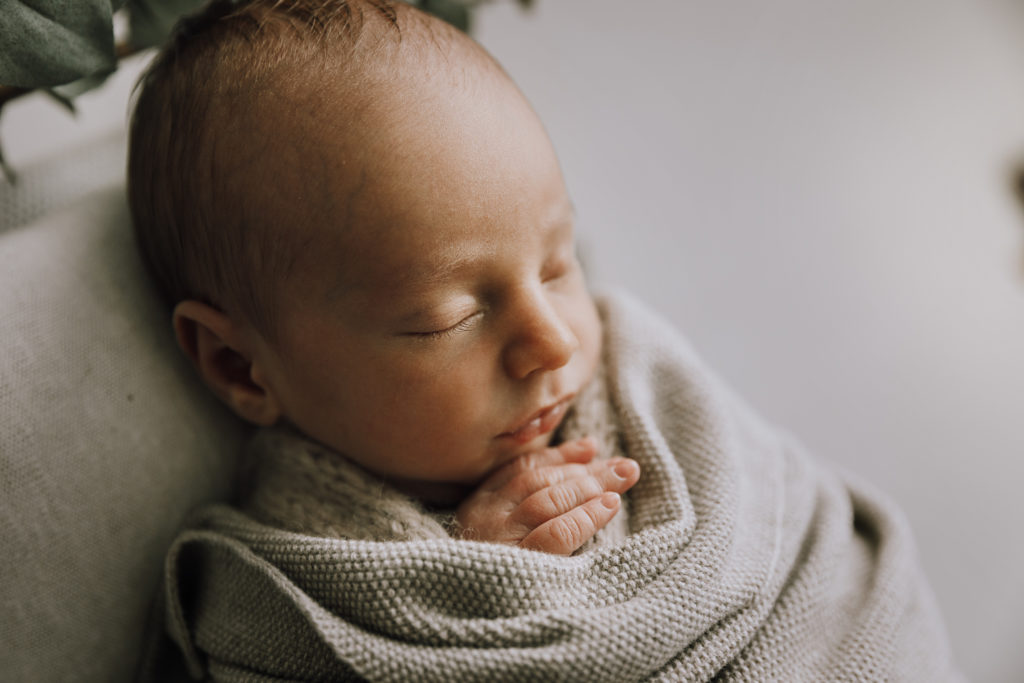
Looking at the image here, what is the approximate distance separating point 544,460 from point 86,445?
43 cm

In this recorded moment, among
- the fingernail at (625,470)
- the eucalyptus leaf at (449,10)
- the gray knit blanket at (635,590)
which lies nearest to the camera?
the gray knit blanket at (635,590)

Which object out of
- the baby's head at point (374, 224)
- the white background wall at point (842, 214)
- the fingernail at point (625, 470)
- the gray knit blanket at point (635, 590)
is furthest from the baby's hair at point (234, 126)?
the white background wall at point (842, 214)

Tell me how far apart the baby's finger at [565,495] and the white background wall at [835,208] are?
1.42 ft

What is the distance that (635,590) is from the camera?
0.61 meters

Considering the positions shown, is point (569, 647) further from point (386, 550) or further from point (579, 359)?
point (579, 359)

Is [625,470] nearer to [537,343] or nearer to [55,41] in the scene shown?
[537,343]

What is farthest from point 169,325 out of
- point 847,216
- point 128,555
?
point 847,216

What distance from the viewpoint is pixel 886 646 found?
67 cm

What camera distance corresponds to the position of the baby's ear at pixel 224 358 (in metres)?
0.71

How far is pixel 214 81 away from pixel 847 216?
86 cm

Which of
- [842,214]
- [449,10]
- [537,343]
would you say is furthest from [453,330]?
[842,214]

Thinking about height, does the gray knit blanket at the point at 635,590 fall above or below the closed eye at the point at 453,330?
below

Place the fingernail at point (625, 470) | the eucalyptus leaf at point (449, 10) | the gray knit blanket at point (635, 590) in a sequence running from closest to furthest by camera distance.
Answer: the gray knit blanket at point (635, 590) → the fingernail at point (625, 470) → the eucalyptus leaf at point (449, 10)

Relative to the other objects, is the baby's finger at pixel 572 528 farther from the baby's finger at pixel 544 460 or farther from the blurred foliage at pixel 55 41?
the blurred foliage at pixel 55 41
